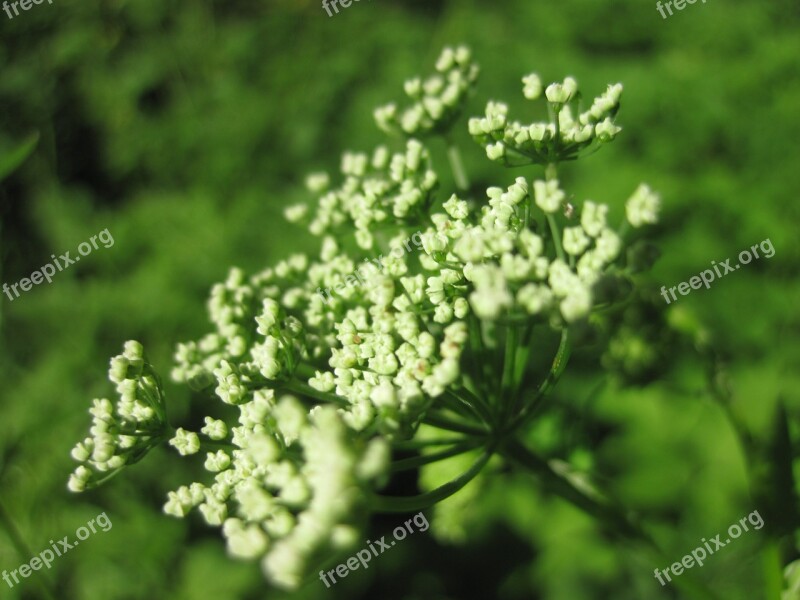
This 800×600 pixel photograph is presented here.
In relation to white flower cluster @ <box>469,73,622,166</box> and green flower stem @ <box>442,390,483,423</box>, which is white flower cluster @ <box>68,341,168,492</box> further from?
white flower cluster @ <box>469,73,622,166</box>

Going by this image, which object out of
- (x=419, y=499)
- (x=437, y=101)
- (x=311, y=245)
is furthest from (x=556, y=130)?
(x=311, y=245)

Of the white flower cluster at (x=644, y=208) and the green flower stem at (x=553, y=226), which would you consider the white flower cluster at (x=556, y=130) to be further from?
the white flower cluster at (x=644, y=208)

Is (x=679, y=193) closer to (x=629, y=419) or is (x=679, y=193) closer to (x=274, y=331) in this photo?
(x=629, y=419)

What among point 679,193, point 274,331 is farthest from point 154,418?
point 679,193

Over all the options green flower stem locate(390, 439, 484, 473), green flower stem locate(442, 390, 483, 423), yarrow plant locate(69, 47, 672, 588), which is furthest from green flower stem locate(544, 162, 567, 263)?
green flower stem locate(390, 439, 484, 473)

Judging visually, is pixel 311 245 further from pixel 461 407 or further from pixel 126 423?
pixel 461 407

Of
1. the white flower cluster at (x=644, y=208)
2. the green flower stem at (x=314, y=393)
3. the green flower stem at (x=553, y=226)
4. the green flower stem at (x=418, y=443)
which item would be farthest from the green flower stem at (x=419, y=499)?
the white flower cluster at (x=644, y=208)
